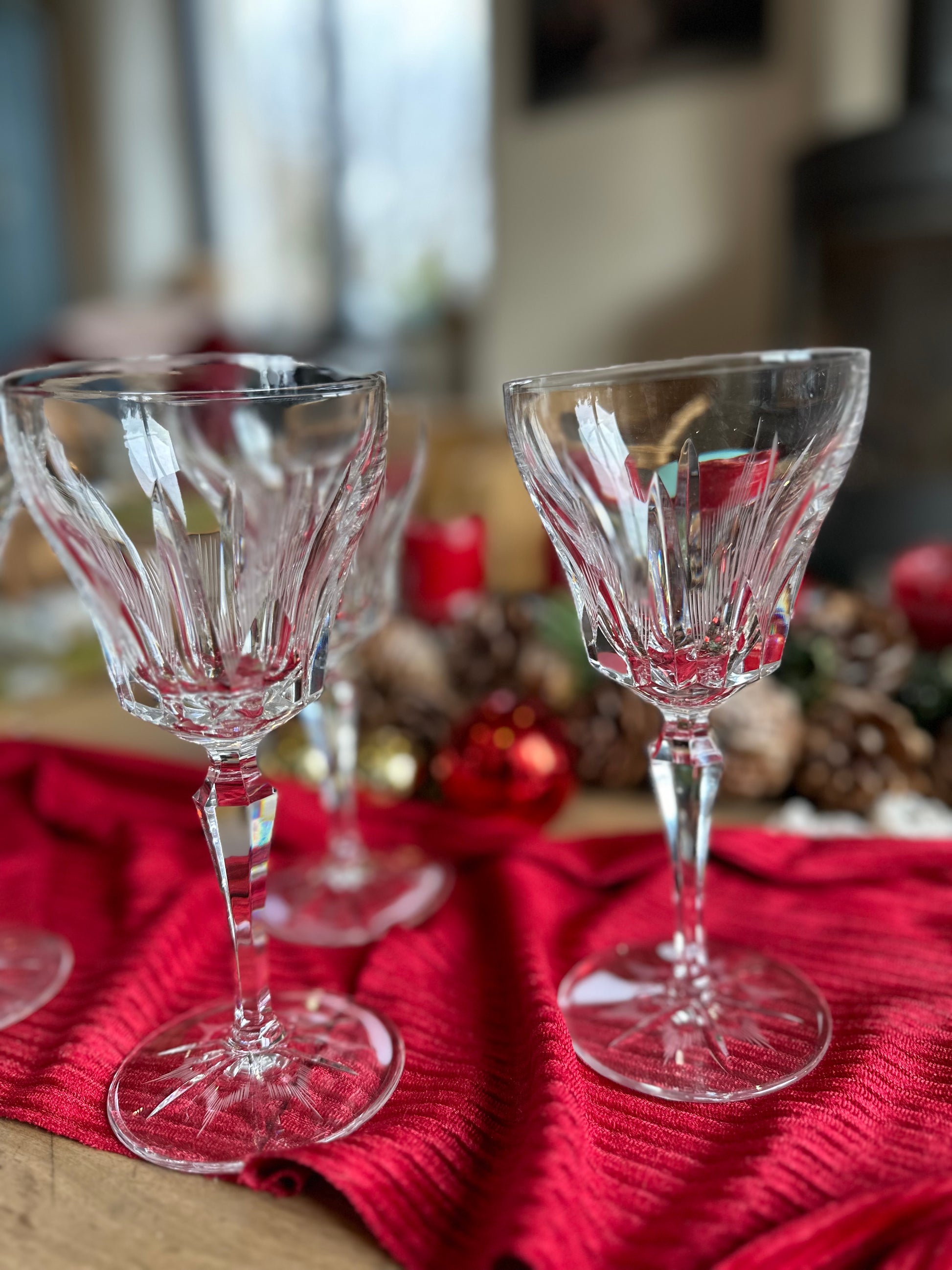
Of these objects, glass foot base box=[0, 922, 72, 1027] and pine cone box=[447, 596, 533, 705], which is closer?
glass foot base box=[0, 922, 72, 1027]

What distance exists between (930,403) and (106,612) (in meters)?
1.95

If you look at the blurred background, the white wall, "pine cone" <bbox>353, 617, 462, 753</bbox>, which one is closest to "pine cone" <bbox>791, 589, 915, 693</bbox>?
the blurred background

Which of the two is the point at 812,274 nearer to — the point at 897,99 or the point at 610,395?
the point at 897,99

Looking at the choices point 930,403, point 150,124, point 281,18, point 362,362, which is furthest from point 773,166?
point 150,124

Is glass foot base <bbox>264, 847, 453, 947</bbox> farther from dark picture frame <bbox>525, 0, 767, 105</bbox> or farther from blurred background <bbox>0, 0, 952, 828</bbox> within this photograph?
dark picture frame <bbox>525, 0, 767, 105</bbox>

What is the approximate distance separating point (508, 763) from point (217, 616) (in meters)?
0.32

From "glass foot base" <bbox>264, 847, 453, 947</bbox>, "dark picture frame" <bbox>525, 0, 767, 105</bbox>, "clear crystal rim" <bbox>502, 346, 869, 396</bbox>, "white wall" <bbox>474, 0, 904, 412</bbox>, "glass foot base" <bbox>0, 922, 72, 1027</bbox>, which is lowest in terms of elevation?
"glass foot base" <bbox>264, 847, 453, 947</bbox>

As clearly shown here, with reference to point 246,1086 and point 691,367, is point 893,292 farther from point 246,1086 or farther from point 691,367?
point 246,1086

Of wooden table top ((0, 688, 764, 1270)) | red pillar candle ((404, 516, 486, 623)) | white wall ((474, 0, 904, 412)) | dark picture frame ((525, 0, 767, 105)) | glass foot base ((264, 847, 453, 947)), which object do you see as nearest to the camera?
wooden table top ((0, 688, 764, 1270))

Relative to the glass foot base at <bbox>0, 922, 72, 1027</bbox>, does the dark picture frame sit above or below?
above

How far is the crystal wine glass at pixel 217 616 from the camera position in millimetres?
397

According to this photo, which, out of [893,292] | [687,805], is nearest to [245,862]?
[687,805]

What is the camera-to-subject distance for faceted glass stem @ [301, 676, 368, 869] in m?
0.66

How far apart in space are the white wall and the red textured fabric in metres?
1.97
